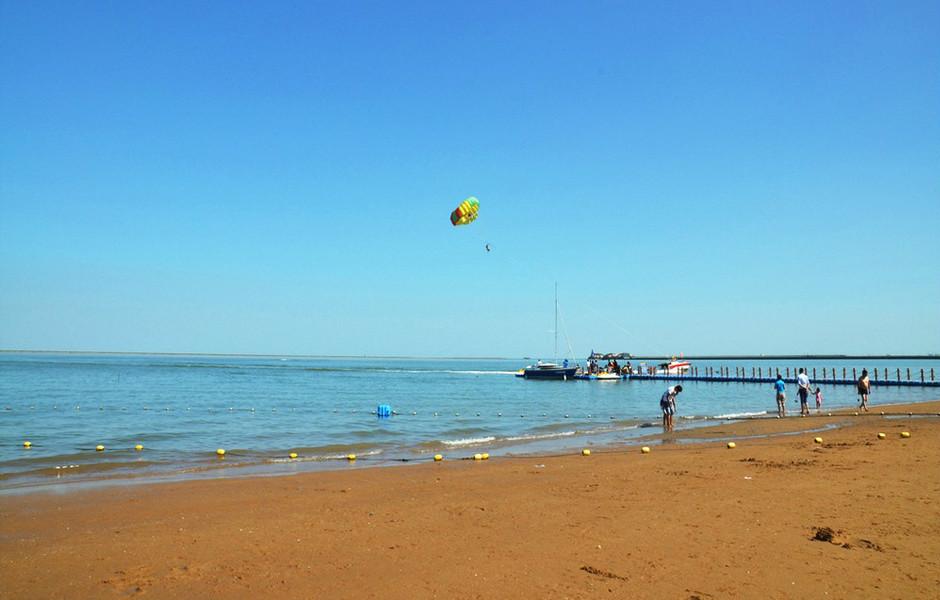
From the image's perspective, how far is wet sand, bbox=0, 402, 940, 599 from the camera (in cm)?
635

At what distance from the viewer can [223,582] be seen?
6629mm

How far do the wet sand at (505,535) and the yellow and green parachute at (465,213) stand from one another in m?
18.3

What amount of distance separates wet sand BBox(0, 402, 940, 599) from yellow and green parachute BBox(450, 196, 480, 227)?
1827 centimetres

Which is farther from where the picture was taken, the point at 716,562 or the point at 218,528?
the point at 218,528

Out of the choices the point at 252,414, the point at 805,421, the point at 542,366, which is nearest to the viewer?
the point at 805,421

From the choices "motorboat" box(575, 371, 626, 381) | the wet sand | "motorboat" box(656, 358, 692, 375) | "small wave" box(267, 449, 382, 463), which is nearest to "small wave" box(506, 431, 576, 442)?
"small wave" box(267, 449, 382, 463)

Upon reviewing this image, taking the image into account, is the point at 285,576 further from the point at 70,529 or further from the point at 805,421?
the point at 805,421

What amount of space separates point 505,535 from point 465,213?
23574 mm

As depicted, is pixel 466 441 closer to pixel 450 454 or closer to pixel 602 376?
pixel 450 454

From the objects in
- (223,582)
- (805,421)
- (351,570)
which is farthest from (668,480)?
(805,421)

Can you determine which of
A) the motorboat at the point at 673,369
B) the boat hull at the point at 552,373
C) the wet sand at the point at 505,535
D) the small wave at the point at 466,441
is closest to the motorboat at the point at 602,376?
the boat hull at the point at 552,373

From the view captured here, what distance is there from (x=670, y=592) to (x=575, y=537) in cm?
205

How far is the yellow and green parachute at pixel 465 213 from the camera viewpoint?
3060 cm

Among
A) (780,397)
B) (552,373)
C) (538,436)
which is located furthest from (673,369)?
(538,436)
